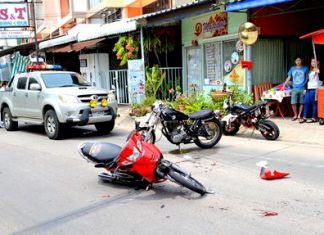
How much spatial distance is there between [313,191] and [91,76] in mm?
16822

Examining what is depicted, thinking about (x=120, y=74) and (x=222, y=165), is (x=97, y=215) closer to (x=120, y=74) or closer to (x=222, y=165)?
(x=222, y=165)

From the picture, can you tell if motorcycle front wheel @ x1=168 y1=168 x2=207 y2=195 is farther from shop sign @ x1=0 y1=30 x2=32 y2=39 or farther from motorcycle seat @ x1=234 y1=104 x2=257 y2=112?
shop sign @ x1=0 y1=30 x2=32 y2=39

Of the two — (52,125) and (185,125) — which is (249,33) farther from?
(52,125)

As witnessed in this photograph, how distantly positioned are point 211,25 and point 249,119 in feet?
20.0

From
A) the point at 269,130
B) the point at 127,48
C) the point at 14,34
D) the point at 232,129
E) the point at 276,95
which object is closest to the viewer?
the point at 269,130

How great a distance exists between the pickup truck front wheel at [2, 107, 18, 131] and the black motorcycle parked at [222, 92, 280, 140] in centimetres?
716

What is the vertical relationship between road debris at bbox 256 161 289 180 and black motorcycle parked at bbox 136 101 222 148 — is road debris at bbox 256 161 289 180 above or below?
Result: below

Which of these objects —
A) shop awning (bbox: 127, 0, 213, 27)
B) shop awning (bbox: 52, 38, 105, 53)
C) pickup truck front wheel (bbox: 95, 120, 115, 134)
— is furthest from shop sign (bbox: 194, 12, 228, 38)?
pickup truck front wheel (bbox: 95, 120, 115, 134)

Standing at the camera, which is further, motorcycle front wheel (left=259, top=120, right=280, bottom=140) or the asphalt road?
motorcycle front wheel (left=259, top=120, right=280, bottom=140)

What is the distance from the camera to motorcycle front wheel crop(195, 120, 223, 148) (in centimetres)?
919

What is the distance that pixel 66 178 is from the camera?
7.21 meters

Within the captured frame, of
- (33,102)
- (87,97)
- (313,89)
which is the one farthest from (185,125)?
(33,102)

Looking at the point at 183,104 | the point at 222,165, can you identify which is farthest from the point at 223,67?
the point at 222,165

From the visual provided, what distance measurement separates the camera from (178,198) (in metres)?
5.82
